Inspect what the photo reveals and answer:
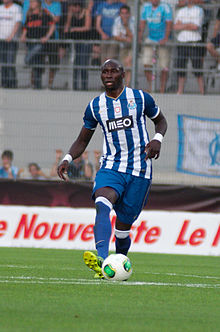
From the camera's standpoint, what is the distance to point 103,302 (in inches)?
224

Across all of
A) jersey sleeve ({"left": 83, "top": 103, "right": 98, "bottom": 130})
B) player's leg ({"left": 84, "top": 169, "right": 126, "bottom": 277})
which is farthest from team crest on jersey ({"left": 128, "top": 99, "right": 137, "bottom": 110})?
player's leg ({"left": 84, "top": 169, "right": 126, "bottom": 277})

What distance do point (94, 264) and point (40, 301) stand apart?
5.06 ft

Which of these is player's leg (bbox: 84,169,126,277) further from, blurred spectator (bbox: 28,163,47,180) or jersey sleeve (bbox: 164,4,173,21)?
jersey sleeve (bbox: 164,4,173,21)

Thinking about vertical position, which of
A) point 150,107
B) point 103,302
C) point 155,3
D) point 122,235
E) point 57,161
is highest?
point 155,3

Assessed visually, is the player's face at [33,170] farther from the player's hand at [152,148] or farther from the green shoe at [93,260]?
the green shoe at [93,260]

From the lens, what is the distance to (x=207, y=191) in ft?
48.7

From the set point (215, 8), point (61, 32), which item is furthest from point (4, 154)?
point (215, 8)

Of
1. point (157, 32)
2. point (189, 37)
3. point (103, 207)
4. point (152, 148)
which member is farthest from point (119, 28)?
point (103, 207)

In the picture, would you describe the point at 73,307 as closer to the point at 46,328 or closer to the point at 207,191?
the point at 46,328

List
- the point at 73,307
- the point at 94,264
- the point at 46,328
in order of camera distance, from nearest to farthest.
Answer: the point at 46,328
the point at 73,307
the point at 94,264

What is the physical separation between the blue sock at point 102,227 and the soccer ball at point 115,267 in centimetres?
28

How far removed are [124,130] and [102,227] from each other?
107 centimetres

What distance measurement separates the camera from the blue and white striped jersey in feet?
26.1

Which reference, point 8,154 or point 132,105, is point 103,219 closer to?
point 132,105
